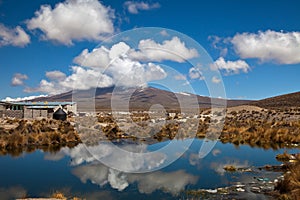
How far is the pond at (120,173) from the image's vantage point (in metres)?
10.0

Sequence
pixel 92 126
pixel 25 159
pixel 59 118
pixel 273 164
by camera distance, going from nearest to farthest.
A: pixel 273 164 < pixel 25 159 < pixel 92 126 < pixel 59 118

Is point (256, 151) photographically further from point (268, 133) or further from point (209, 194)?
point (209, 194)

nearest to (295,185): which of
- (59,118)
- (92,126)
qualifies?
(92,126)

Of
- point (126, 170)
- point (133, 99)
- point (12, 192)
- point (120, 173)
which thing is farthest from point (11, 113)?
point (133, 99)

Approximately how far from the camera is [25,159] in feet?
52.3

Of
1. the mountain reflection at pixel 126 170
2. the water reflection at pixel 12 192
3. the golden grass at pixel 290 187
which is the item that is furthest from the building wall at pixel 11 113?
the golden grass at pixel 290 187

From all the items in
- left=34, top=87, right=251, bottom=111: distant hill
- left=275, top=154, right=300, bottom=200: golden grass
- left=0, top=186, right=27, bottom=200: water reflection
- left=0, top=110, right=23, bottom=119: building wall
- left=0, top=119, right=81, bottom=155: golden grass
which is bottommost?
left=0, top=186, right=27, bottom=200: water reflection

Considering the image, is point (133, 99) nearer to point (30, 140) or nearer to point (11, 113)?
point (11, 113)

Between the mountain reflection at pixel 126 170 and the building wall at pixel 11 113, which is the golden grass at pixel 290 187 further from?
the building wall at pixel 11 113

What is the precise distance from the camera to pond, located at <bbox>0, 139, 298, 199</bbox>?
1002 cm

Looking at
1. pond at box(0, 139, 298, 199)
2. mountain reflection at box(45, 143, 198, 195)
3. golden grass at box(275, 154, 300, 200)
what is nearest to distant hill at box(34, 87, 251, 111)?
mountain reflection at box(45, 143, 198, 195)

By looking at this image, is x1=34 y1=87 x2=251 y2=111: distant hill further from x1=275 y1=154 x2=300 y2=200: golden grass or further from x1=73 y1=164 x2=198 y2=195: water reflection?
x1=275 y1=154 x2=300 y2=200: golden grass

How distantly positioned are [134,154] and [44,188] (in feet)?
23.5

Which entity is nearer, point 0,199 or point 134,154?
point 0,199
